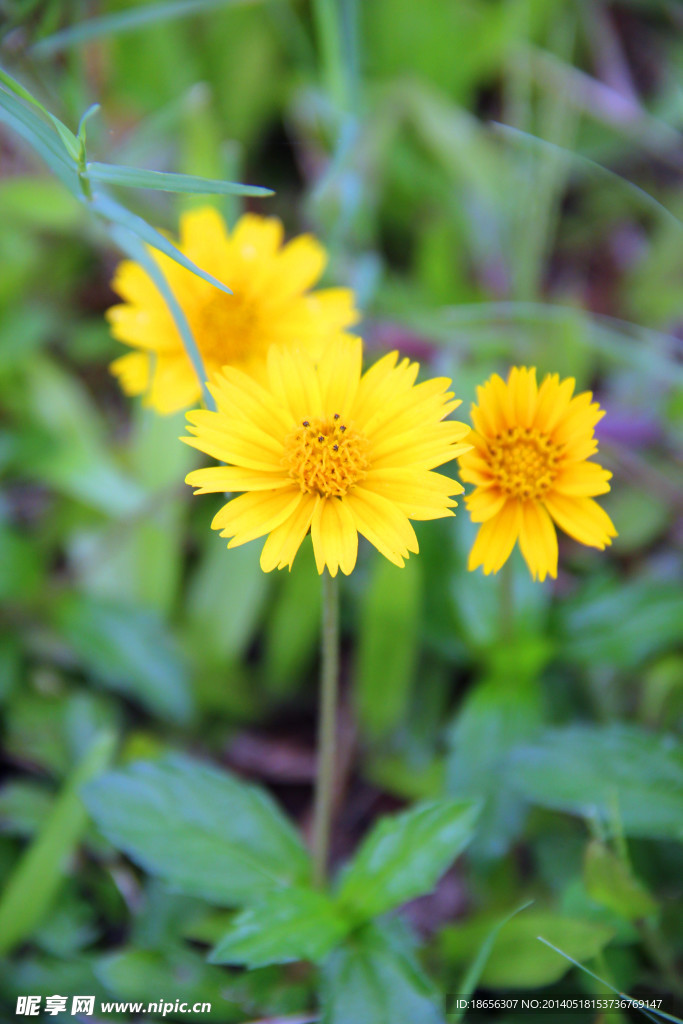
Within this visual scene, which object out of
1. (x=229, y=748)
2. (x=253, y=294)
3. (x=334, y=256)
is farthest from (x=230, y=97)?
(x=229, y=748)

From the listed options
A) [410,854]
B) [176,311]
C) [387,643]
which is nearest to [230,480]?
[176,311]

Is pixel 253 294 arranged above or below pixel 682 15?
below

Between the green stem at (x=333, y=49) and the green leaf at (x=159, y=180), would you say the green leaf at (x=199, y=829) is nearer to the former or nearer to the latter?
the green leaf at (x=159, y=180)

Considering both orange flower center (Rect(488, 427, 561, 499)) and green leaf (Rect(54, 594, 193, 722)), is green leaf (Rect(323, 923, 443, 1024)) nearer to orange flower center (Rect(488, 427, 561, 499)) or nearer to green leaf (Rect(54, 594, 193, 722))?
green leaf (Rect(54, 594, 193, 722))

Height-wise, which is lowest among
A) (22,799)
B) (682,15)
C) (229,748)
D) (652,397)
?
(22,799)

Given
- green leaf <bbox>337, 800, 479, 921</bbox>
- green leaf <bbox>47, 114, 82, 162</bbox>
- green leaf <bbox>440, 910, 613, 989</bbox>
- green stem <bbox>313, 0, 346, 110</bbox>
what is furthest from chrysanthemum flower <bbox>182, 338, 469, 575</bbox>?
green stem <bbox>313, 0, 346, 110</bbox>

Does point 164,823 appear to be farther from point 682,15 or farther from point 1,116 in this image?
point 682,15
